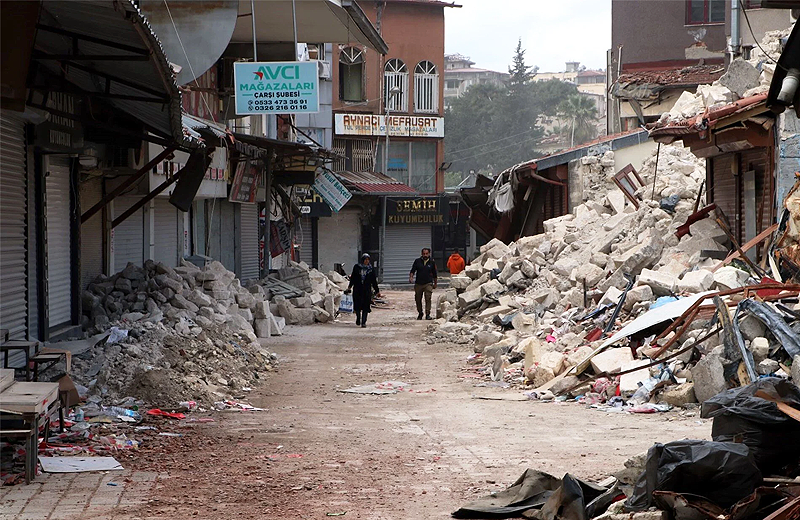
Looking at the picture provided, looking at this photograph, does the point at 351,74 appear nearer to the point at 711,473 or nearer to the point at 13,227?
the point at 13,227

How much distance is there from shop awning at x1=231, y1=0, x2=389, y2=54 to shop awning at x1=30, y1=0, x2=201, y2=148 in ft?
22.6

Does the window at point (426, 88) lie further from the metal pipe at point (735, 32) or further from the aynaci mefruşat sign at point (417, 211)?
the metal pipe at point (735, 32)

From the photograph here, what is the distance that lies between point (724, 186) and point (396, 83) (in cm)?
2936

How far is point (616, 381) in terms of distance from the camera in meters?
10.9

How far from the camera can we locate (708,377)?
32.1 feet

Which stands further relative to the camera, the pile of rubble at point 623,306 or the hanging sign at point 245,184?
the hanging sign at point 245,184

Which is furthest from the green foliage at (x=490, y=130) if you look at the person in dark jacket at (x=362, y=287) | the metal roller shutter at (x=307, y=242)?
the person in dark jacket at (x=362, y=287)

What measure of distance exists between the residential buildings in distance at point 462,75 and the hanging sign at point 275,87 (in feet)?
298

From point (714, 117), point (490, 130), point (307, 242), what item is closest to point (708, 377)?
point (714, 117)

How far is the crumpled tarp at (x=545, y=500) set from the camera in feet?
19.1

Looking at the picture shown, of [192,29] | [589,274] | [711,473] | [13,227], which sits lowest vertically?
[711,473]

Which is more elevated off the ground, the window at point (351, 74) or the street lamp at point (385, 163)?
the window at point (351, 74)

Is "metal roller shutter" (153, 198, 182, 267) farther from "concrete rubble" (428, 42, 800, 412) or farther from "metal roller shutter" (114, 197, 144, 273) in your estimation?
"concrete rubble" (428, 42, 800, 412)

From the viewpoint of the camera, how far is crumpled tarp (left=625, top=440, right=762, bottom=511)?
203 inches
